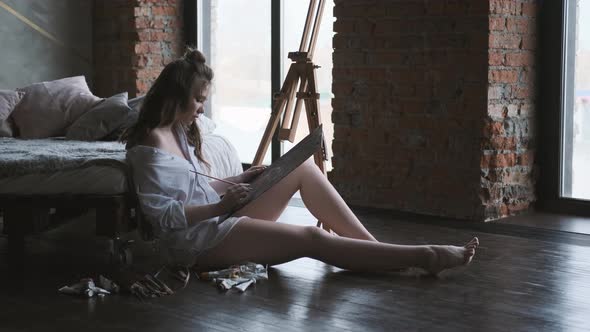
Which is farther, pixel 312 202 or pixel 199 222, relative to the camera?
pixel 312 202

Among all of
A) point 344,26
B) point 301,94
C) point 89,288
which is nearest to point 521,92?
Result: point 344,26

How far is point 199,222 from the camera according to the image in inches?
132

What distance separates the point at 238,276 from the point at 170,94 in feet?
2.43

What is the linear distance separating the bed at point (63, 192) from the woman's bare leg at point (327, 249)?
0.40m

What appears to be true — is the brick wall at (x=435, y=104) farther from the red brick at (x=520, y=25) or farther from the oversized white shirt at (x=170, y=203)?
the oversized white shirt at (x=170, y=203)

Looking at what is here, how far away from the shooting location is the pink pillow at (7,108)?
5082mm

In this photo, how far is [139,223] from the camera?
11.5ft

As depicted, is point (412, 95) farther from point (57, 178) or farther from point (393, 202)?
point (57, 178)

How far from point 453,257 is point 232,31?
355cm

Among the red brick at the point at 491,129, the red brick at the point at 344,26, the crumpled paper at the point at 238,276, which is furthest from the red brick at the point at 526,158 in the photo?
the crumpled paper at the point at 238,276

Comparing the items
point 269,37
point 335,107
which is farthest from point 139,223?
point 269,37

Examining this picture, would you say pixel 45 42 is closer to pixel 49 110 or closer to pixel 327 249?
pixel 49 110

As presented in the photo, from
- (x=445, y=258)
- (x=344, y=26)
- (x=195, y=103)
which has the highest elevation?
(x=344, y=26)

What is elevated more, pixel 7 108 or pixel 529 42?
pixel 529 42
